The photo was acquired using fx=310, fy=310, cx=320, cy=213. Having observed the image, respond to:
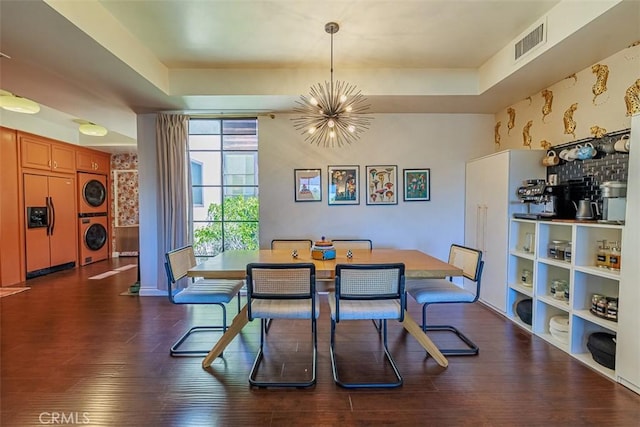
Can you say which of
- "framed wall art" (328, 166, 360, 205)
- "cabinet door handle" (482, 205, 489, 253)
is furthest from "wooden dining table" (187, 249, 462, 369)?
"framed wall art" (328, 166, 360, 205)

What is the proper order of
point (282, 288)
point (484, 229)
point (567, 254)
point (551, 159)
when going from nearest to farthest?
point (282, 288) < point (567, 254) < point (551, 159) < point (484, 229)

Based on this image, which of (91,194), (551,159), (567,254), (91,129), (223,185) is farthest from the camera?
(91,194)

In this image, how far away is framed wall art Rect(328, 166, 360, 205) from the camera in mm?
4230

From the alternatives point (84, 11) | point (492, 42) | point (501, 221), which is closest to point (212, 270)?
point (84, 11)

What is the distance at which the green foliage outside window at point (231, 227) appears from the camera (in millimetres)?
4414

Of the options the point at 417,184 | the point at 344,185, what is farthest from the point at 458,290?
the point at 344,185

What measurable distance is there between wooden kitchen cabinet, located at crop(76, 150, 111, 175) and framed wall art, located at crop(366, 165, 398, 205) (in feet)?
18.9

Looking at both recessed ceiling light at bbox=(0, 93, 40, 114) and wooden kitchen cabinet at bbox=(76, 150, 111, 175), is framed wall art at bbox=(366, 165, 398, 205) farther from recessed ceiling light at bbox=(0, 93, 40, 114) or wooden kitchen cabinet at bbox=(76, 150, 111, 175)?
wooden kitchen cabinet at bbox=(76, 150, 111, 175)

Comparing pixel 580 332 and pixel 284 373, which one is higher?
pixel 580 332

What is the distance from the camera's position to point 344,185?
4246 mm

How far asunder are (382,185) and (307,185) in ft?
3.37

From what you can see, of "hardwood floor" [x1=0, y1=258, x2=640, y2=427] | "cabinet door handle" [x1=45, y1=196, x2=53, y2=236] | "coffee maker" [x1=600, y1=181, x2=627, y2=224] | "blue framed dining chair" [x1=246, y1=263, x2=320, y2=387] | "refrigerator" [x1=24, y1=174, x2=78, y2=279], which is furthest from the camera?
"cabinet door handle" [x1=45, y1=196, x2=53, y2=236]

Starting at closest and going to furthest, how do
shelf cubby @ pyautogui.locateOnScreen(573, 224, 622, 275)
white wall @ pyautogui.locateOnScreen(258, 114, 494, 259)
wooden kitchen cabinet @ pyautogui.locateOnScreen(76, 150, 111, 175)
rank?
shelf cubby @ pyautogui.locateOnScreen(573, 224, 622, 275) → white wall @ pyautogui.locateOnScreen(258, 114, 494, 259) → wooden kitchen cabinet @ pyautogui.locateOnScreen(76, 150, 111, 175)

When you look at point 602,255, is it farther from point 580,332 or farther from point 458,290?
point 458,290
